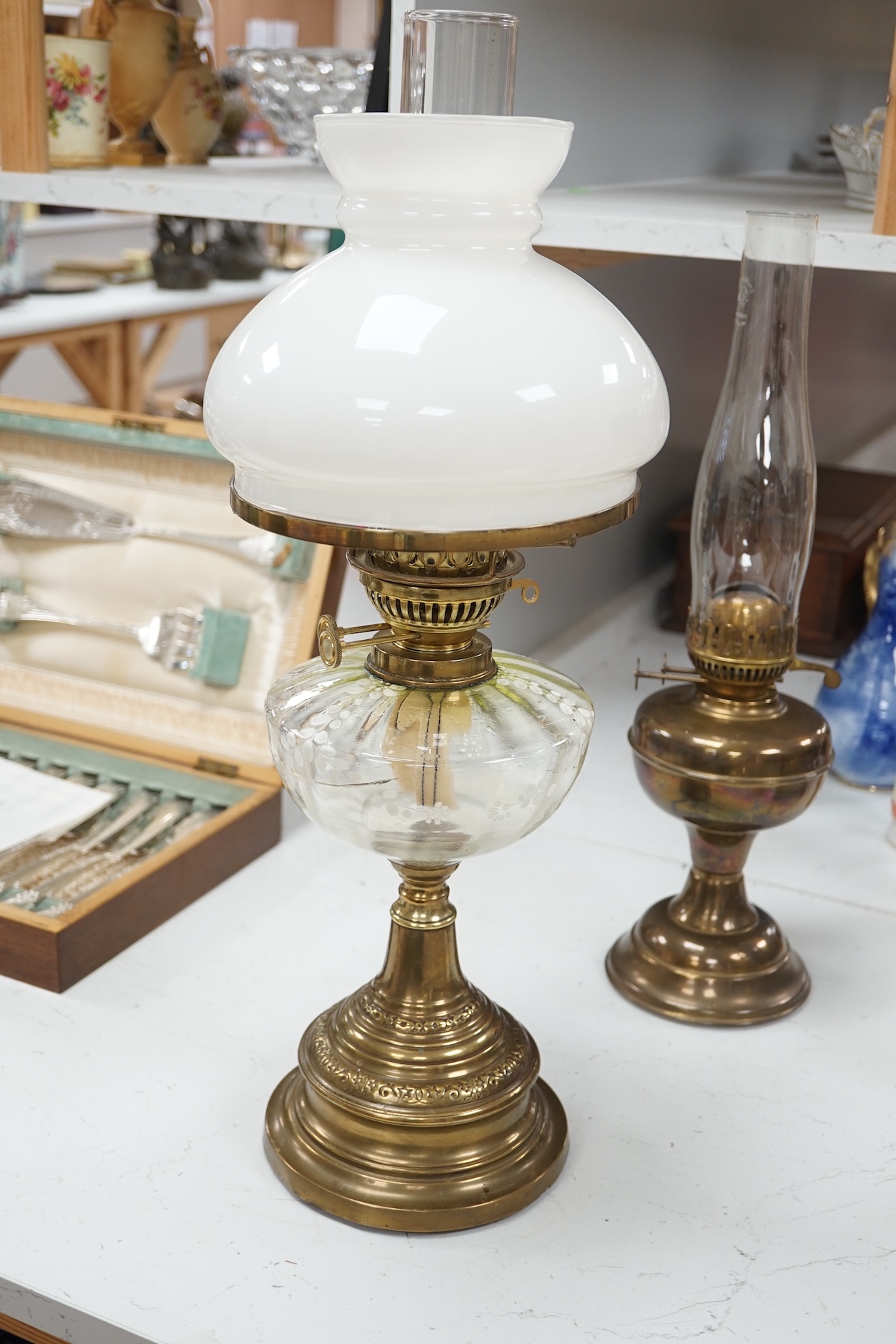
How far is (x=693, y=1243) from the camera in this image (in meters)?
0.64

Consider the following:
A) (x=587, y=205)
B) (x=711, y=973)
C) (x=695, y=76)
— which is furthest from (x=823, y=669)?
(x=695, y=76)

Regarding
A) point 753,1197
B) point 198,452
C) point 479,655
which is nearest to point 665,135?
point 198,452

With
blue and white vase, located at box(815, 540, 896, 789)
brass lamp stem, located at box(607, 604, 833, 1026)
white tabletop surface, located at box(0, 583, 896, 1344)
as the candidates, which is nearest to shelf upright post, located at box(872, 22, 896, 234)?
brass lamp stem, located at box(607, 604, 833, 1026)

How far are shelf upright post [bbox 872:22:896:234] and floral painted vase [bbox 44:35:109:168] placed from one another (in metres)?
0.66

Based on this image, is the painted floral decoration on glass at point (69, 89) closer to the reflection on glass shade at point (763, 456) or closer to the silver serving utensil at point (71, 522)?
the silver serving utensil at point (71, 522)

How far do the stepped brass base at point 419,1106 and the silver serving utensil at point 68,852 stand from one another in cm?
31

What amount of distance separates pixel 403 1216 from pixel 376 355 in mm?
399

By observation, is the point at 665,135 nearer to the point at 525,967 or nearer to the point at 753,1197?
the point at 525,967

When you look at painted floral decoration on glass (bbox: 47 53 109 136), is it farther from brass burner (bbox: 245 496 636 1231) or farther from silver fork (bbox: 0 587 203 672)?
brass burner (bbox: 245 496 636 1231)

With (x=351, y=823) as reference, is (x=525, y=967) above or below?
below

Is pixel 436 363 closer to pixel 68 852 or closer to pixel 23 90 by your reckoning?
pixel 68 852

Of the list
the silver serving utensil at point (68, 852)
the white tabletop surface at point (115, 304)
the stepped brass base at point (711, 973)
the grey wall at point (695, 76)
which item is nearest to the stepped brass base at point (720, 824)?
the stepped brass base at point (711, 973)

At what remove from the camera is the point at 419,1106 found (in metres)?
0.65

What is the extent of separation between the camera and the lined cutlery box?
107cm
